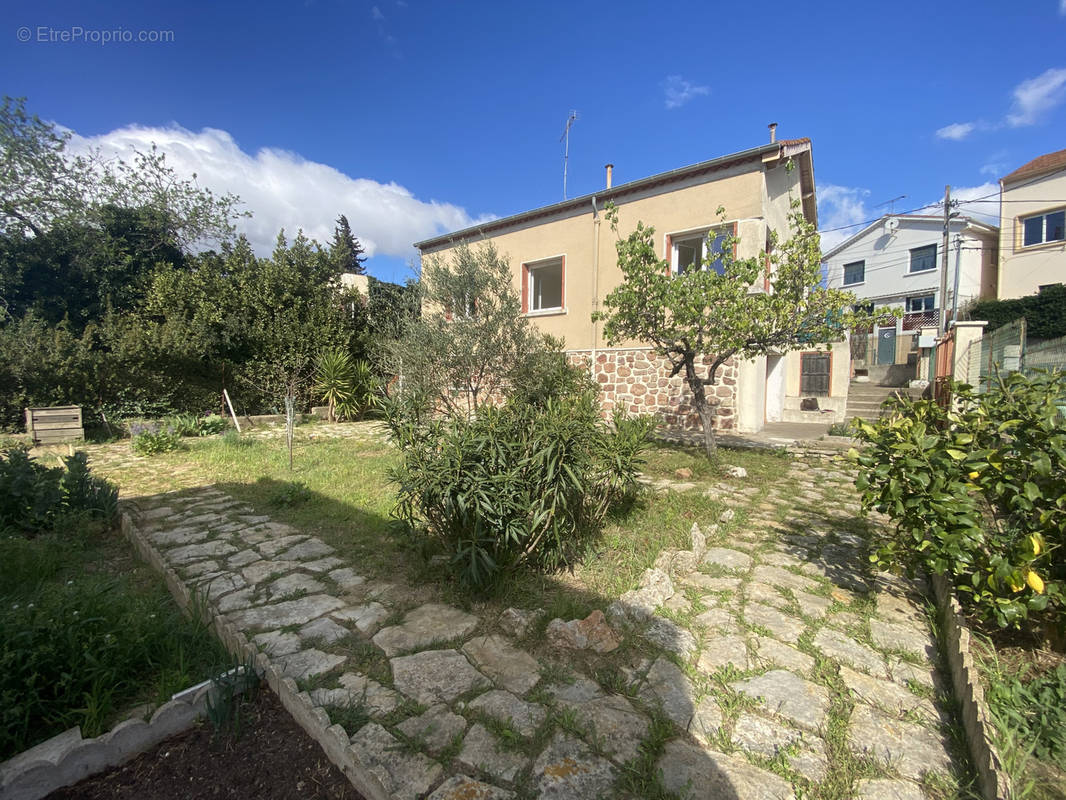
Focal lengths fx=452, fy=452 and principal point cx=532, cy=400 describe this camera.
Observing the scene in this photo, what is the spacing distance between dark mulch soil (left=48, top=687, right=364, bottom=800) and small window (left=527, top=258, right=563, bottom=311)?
1034cm

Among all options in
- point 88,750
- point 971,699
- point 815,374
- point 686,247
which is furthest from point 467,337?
point 815,374

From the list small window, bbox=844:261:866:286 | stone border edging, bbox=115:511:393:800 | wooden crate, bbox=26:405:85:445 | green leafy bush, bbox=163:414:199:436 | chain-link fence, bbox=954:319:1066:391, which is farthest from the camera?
small window, bbox=844:261:866:286

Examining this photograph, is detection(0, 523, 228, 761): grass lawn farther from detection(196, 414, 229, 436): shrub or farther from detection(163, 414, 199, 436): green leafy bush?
detection(196, 414, 229, 436): shrub

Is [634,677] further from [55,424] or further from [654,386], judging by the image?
[55,424]

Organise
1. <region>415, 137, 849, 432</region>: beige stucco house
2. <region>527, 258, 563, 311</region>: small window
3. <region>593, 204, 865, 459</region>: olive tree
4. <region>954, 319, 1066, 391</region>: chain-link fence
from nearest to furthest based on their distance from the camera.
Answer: <region>954, 319, 1066, 391</region>: chain-link fence → <region>593, 204, 865, 459</region>: olive tree → <region>415, 137, 849, 432</region>: beige stucco house → <region>527, 258, 563, 311</region>: small window

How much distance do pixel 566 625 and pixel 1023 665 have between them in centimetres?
213

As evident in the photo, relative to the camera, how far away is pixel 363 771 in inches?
60.8

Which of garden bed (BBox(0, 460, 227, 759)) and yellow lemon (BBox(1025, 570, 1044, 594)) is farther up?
yellow lemon (BBox(1025, 570, 1044, 594))

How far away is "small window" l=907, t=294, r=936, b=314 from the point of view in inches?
863

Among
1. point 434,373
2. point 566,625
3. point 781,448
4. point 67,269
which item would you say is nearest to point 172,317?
point 67,269

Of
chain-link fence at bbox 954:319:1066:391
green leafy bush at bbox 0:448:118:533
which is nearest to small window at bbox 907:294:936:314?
chain-link fence at bbox 954:319:1066:391

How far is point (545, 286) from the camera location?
12328mm

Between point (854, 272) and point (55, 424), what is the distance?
3279 cm

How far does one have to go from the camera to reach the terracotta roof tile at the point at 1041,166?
17.5m
